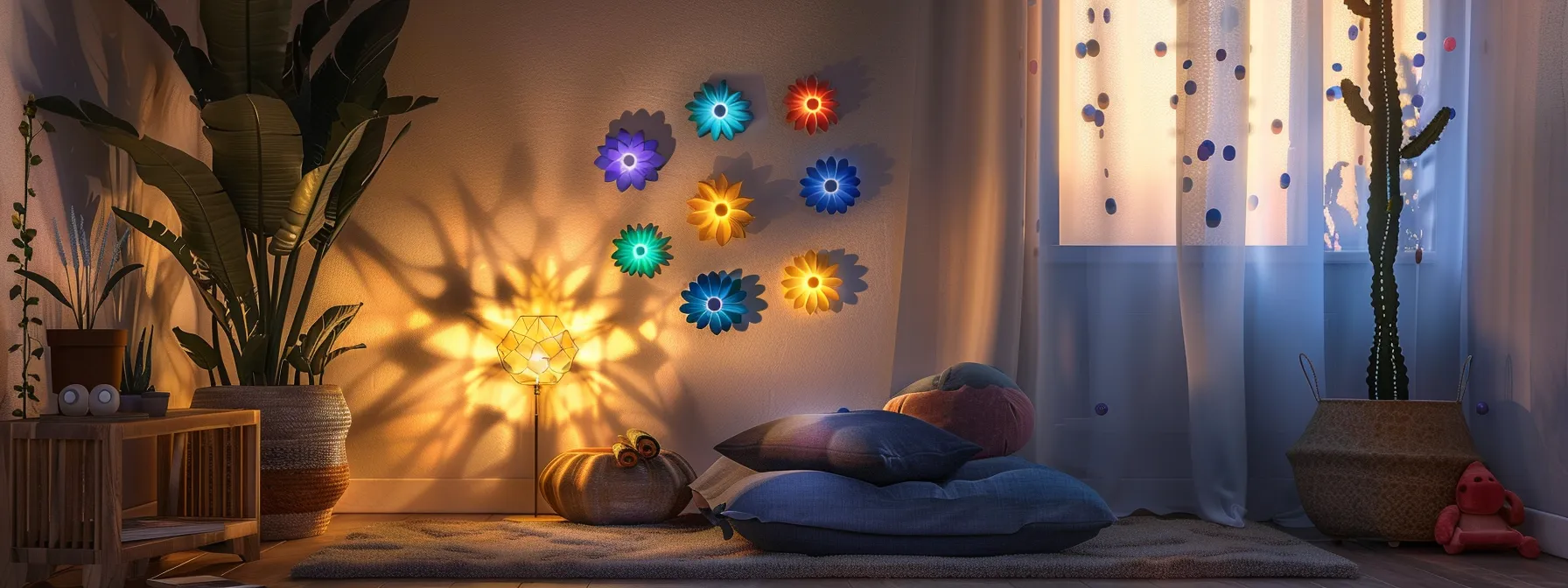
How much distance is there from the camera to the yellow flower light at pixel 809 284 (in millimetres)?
3613

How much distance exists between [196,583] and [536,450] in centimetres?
120

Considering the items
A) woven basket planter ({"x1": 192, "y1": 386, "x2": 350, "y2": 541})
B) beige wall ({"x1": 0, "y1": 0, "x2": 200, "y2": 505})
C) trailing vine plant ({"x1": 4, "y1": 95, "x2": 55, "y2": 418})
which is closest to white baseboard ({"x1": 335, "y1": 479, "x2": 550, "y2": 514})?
woven basket planter ({"x1": 192, "y1": 386, "x2": 350, "y2": 541})

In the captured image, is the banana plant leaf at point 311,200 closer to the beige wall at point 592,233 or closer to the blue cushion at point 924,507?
the beige wall at point 592,233

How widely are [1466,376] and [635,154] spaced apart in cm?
248

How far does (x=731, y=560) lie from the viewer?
2.59 m

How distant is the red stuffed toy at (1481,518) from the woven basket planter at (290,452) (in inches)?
112

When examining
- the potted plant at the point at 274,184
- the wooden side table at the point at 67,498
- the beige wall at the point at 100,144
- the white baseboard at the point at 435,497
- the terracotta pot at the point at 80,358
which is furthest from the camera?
the white baseboard at the point at 435,497

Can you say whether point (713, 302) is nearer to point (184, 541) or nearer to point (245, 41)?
point (245, 41)

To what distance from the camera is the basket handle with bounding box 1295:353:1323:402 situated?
3.39 metres

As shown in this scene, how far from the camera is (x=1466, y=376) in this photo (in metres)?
3.28

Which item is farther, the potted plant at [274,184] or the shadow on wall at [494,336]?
the shadow on wall at [494,336]

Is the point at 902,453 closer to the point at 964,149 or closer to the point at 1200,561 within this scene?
the point at 1200,561

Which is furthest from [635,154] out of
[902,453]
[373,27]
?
[902,453]

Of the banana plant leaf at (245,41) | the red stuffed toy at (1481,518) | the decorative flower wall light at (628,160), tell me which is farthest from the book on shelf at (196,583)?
the red stuffed toy at (1481,518)
